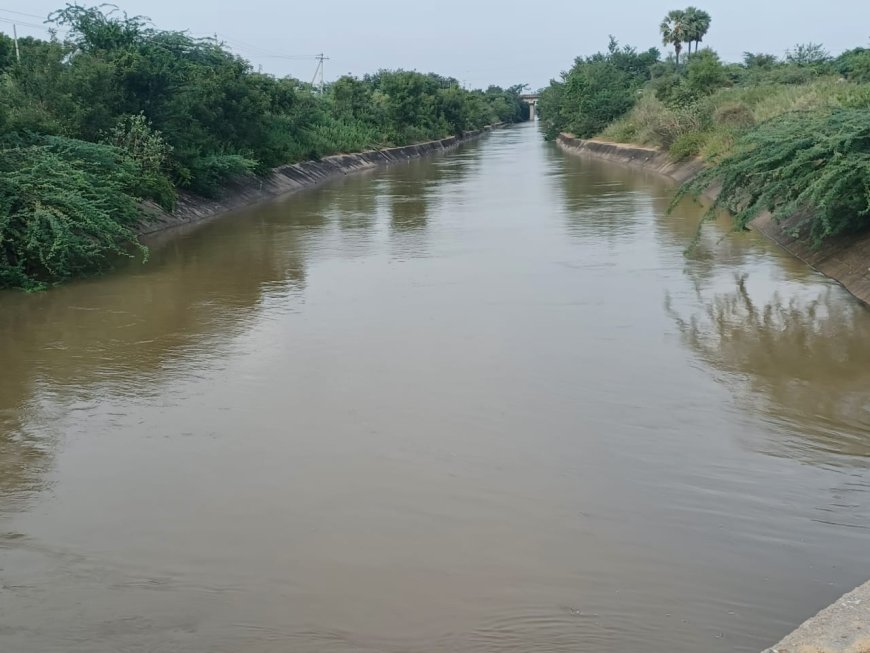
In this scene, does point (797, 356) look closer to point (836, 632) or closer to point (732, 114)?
point (836, 632)

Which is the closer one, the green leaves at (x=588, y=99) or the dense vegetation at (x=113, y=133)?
the dense vegetation at (x=113, y=133)

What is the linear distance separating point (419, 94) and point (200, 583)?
5517 centimetres

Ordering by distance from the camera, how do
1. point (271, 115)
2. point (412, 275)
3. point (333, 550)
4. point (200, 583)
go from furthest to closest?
point (271, 115) < point (412, 275) < point (333, 550) < point (200, 583)

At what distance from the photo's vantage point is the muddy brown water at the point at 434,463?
468 cm

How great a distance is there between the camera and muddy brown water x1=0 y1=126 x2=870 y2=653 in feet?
15.3

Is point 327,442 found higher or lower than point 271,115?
lower

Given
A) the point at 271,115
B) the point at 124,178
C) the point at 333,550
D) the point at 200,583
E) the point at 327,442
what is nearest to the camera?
the point at 200,583

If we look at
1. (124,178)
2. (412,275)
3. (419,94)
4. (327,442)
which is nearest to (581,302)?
(412,275)

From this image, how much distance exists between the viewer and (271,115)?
32.0 metres

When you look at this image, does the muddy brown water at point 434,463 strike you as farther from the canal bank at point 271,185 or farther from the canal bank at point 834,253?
the canal bank at point 271,185

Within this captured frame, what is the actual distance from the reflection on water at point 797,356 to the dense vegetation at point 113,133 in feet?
29.7

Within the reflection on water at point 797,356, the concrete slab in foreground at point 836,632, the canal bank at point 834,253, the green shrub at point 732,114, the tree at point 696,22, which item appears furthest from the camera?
the tree at point 696,22

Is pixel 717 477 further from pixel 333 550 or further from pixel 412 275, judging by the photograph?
pixel 412 275

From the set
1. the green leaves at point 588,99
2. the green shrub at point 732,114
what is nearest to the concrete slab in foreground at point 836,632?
the green shrub at point 732,114
